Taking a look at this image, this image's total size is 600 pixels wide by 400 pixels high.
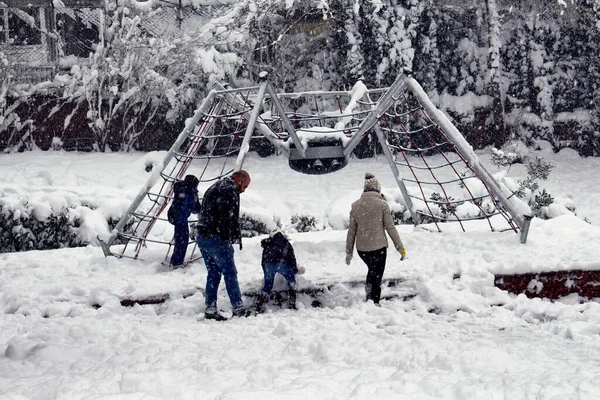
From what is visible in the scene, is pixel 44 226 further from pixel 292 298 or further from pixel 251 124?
pixel 292 298

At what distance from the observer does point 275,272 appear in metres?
6.66

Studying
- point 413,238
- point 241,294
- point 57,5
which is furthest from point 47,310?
point 57,5

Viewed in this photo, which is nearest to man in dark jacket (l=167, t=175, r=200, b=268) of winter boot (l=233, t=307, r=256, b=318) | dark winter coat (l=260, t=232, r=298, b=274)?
dark winter coat (l=260, t=232, r=298, b=274)

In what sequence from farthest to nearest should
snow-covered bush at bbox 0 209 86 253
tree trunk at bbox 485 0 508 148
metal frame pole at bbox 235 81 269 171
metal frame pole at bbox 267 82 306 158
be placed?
tree trunk at bbox 485 0 508 148 → snow-covered bush at bbox 0 209 86 253 → metal frame pole at bbox 267 82 306 158 → metal frame pole at bbox 235 81 269 171

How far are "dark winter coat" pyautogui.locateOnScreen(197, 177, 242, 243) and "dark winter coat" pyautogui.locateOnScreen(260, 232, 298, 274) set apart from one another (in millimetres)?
530

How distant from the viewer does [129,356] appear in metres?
4.61

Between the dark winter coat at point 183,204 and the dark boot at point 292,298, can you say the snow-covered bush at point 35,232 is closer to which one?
the dark winter coat at point 183,204

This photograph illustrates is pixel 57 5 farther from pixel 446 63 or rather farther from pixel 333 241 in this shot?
pixel 333 241

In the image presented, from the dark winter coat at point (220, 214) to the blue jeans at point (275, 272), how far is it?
0.63 meters

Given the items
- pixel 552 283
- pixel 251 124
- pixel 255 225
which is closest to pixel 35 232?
pixel 255 225

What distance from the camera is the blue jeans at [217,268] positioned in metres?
6.09

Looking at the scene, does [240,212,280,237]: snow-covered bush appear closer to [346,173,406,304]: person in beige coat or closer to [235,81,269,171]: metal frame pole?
[235,81,269,171]: metal frame pole

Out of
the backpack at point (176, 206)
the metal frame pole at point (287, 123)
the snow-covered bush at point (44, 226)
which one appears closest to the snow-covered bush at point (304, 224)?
the snow-covered bush at point (44, 226)

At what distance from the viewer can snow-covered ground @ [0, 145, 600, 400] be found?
12.6 feet
